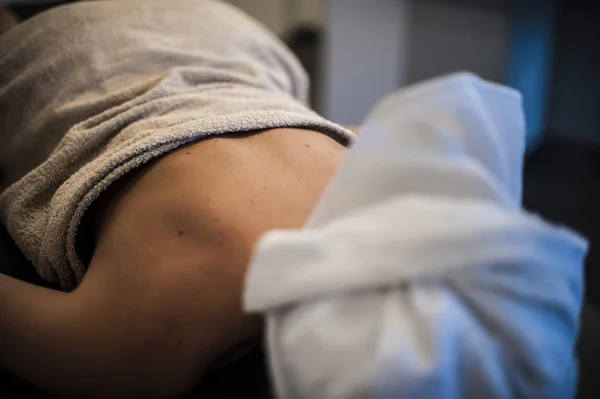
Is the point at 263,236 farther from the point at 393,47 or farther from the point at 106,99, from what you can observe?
the point at 393,47

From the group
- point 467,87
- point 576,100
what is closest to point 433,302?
point 467,87

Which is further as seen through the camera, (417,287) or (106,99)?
(106,99)

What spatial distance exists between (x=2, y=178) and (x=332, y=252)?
586 millimetres

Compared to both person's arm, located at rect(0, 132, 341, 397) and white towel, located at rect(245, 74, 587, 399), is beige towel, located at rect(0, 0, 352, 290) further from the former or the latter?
white towel, located at rect(245, 74, 587, 399)

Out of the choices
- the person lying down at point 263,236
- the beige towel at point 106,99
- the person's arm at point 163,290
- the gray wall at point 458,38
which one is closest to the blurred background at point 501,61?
the gray wall at point 458,38

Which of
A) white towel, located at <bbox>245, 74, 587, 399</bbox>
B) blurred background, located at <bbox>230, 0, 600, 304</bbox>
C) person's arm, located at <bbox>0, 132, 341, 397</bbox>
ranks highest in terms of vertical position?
white towel, located at <bbox>245, 74, 587, 399</bbox>

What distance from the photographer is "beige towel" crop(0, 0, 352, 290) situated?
65cm

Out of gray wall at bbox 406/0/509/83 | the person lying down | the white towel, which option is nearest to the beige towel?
the person lying down

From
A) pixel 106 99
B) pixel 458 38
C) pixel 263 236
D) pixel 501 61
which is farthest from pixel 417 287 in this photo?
pixel 458 38

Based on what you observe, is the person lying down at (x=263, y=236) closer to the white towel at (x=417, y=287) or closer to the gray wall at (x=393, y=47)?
the white towel at (x=417, y=287)

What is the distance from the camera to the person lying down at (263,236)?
0.41 m

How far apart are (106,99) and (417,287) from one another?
0.47 metres

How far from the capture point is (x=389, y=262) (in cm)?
41

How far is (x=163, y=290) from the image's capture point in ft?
1.70
